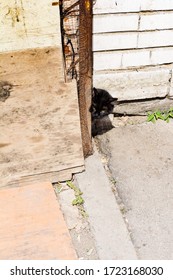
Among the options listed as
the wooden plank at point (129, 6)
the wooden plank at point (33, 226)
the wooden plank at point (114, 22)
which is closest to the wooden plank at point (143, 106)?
the wooden plank at point (114, 22)

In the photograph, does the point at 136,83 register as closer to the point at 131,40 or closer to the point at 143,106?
the point at 143,106

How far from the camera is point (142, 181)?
390cm

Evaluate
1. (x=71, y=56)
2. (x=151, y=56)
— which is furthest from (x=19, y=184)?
(x=151, y=56)

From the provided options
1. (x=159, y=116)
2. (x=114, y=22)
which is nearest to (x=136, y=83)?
(x=159, y=116)

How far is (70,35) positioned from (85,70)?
0.35 metres

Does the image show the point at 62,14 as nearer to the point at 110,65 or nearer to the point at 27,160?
the point at 110,65

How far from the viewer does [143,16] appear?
3.93m

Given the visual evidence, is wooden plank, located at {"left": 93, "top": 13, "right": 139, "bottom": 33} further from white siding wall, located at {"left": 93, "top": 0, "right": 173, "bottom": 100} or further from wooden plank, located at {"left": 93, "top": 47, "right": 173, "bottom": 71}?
wooden plank, located at {"left": 93, "top": 47, "right": 173, "bottom": 71}

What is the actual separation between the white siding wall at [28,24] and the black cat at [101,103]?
3.57ft

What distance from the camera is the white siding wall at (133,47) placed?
12.6 ft

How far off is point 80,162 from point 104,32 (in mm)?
1257

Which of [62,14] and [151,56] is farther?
[151,56]

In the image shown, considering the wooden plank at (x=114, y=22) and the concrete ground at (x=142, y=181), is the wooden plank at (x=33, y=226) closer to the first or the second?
the concrete ground at (x=142, y=181)
